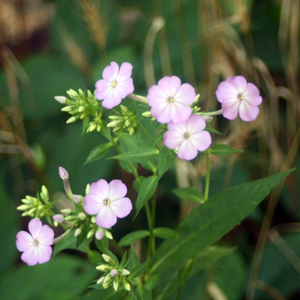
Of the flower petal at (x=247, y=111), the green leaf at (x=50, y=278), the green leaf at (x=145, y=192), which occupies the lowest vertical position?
the green leaf at (x=50, y=278)

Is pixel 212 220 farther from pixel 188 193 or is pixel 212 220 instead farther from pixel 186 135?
pixel 186 135

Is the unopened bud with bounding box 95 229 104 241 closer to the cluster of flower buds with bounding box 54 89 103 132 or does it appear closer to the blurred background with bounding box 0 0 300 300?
the cluster of flower buds with bounding box 54 89 103 132

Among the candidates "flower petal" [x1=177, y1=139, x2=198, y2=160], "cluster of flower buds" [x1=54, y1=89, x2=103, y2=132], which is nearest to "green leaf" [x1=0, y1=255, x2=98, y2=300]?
"cluster of flower buds" [x1=54, y1=89, x2=103, y2=132]

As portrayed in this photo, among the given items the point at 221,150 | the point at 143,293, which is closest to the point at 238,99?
the point at 221,150

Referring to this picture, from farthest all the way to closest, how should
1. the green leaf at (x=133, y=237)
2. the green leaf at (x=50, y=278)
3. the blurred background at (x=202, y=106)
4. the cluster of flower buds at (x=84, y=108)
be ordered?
the blurred background at (x=202, y=106) → the green leaf at (x=50, y=278) → the green leaf at (x=133, y=237) → the cluster of flower buds at (x=84, y=108)

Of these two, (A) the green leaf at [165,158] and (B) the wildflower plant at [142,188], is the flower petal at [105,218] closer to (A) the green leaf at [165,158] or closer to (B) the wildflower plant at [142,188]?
(B) the wildflower plant at [142,188]

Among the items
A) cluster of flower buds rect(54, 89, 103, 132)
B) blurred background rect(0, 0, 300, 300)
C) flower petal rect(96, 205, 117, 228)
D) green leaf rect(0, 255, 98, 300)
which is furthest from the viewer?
blurred background rect(0, 0, 300, 300)

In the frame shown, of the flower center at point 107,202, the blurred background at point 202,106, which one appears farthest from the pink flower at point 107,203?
the blurred background at point 202,106

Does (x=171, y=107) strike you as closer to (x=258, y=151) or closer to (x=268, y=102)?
(x=268, y=102)
